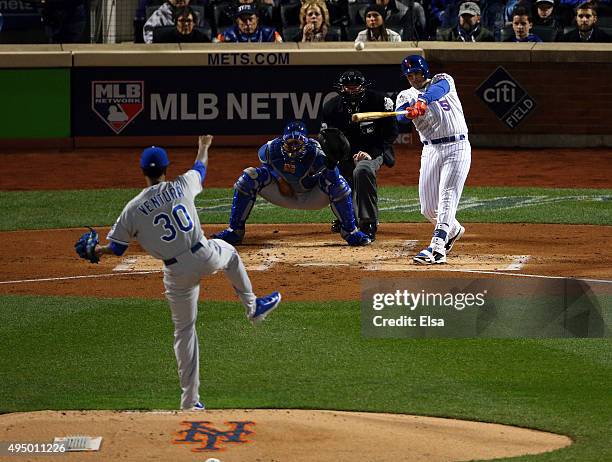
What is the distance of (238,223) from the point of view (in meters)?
13.6

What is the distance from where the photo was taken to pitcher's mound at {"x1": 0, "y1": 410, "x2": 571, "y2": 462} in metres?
6.95

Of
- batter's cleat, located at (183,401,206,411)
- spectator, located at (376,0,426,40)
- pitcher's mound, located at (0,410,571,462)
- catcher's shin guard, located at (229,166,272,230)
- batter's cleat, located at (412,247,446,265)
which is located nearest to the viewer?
pitcher's mound, located at (0,410,571,462)

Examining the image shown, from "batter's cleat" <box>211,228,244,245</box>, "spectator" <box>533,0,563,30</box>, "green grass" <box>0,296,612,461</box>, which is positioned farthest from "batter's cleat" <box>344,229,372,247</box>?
"spectator" <box>533,0,563,30</box>

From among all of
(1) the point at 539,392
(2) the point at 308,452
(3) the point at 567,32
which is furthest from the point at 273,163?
(3) the point at 567,32

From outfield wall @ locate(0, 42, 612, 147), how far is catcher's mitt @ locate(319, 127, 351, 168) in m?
6.08

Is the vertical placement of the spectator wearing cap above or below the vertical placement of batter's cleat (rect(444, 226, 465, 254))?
above

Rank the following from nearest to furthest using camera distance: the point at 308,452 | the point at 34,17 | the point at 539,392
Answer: the point at 308,452 → the point at 539,392 → the point at 34,17

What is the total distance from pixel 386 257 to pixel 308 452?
592 centimetres

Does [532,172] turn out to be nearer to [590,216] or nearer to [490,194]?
[490,194]

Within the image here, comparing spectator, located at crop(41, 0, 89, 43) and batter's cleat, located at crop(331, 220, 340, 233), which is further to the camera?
spectator, located at crop(41, 0, 89, 43)

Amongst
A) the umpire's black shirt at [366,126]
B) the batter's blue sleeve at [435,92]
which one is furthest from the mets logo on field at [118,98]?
the batter's blue sleeve at [435,92]

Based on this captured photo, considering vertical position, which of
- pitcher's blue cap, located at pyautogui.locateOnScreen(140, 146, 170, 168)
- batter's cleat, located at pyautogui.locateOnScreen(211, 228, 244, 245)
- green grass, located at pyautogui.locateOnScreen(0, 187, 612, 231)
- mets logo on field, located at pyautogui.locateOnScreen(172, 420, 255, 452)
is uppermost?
pitcher's blue cap, located at pyautogui.locateOnScreen(140, 146, 170, 168)

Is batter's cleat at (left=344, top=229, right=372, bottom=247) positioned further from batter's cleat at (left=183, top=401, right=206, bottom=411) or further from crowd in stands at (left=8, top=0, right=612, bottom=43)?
crowd in stands at (left=8, top=0, right=612, bottom=43)

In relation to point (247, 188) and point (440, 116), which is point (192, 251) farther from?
point (247, 188)
